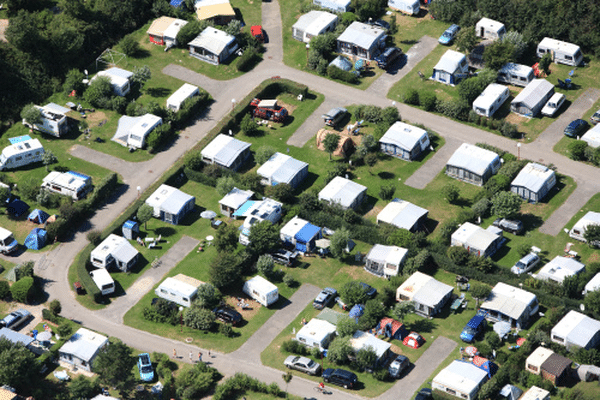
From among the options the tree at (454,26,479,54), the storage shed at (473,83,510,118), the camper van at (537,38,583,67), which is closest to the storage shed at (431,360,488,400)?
the storage shed at (473,83,510,118)

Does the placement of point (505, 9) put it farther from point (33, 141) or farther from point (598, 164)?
point (33, 141)

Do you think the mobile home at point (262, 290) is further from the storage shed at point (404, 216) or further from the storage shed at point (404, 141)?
the storage shed at point (404, 141)

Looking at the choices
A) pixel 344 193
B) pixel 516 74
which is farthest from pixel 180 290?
pixel 516 74

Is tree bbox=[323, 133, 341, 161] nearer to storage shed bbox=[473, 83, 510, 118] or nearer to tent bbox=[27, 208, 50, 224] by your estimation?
storage shed bbox=[473, 83, 510, 118]

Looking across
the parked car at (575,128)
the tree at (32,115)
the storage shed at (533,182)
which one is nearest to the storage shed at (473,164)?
the storage shed at (533,182)

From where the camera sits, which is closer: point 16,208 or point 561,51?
point 16,208

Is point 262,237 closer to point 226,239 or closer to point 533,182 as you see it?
point 226,239

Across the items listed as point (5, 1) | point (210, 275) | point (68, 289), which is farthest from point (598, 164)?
point (5, 1)
